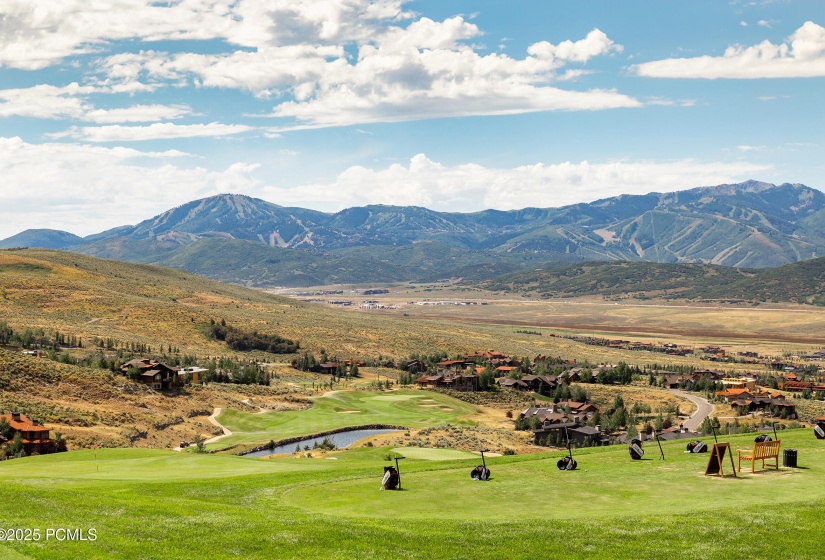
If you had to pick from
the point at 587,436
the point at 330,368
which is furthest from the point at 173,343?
the point at 587,436

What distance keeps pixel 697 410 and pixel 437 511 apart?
6211 cm

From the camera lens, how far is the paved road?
66312 millimetres

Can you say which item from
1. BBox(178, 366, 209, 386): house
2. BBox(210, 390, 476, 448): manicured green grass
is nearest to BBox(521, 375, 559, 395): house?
BBox(210, 390, 476, 448): manicured green grass

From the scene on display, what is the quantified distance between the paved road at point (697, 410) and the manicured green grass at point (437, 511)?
126ft

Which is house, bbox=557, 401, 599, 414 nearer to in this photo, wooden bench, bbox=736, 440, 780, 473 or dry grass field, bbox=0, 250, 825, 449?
dry grass field, bbox=0, 250, 825, 449

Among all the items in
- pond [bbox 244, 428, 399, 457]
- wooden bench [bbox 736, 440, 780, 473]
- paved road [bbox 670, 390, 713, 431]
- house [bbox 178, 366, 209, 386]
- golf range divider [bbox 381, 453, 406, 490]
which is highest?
wooden bench [bbox 736, 440, 780, 473]

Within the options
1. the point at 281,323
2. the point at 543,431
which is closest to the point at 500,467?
the point at 543,431

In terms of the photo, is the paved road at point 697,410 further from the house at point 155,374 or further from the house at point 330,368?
A: the house at point 155,374

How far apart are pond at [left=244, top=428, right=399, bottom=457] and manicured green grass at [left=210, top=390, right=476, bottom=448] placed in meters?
1.49

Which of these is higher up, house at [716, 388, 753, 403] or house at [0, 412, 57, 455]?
house at [0, 412, 57, 455]

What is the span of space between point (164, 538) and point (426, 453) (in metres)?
26.6

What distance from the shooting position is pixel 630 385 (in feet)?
312

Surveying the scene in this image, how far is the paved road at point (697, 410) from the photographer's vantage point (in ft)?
218

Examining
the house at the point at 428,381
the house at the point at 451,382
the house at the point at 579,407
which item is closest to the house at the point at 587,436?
the house at the point at 579,407
